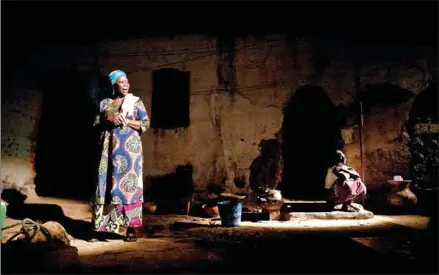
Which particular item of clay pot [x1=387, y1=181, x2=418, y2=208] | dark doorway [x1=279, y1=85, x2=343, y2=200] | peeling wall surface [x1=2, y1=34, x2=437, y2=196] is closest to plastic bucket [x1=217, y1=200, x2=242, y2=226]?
peeling wall surface [x1=2, y1=34, x2=437, y2=196]

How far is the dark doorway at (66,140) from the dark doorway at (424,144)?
7.37m

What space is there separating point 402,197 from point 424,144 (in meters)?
1.60

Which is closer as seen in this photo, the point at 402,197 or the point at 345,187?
the point at 345,187

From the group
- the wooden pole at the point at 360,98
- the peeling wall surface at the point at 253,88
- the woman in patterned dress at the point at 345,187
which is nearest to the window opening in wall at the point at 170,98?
the peeling wall surface at the point at 253,88

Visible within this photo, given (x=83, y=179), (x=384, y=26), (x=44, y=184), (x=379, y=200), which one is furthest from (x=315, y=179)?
(x=44, y=184)

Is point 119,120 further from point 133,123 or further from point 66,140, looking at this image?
point 66,140

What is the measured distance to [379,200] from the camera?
339 inches

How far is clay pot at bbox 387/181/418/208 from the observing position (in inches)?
318

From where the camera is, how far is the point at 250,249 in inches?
176

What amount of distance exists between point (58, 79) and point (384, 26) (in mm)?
7720

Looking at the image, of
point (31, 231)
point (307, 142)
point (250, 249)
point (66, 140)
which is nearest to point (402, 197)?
point (307, 142)

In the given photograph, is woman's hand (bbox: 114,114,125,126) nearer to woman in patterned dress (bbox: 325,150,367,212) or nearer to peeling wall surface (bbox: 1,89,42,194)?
peeling wall surface (bbox: 1,89,42,194)

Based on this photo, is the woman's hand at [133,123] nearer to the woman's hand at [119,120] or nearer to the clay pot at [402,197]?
the woman's hand at [119,120]

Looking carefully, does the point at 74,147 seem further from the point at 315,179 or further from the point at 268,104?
the point at 315,179
